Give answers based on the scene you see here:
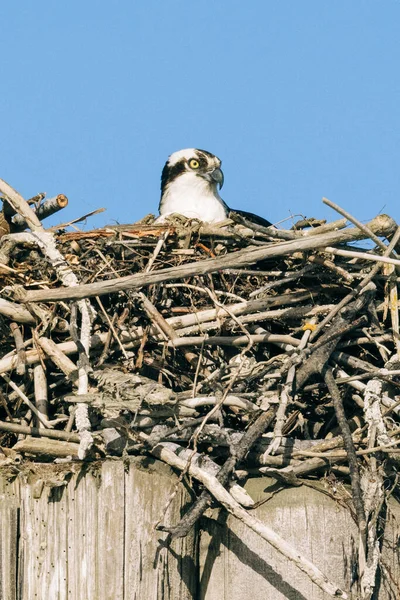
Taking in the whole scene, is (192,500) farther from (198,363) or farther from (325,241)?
(325,241)

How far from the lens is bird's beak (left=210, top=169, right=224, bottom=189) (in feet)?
25.1

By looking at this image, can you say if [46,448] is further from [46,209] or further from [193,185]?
[193,185]

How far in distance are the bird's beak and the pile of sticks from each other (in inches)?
81.9

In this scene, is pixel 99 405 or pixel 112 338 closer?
pixel 99 405

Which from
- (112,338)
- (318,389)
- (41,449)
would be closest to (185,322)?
(112,338)

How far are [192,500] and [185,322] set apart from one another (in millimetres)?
1171

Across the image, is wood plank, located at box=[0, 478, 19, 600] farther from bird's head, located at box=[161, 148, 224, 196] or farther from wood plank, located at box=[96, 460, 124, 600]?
bird's head, located at box=[161, 148, 224, 196]

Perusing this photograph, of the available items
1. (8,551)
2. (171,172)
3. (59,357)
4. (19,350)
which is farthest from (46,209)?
(171,172)

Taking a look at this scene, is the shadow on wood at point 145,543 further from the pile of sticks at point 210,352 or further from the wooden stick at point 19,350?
the wooden stick at point 19,350

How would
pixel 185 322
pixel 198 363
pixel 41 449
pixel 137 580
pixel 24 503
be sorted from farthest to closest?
1. pixel 185 322
2. pixel 198 363
3. pixel 41 449
4. pixel 24 503
5. pixel 137 580

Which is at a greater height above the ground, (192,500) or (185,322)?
(185,322)

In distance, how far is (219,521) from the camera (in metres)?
3.76

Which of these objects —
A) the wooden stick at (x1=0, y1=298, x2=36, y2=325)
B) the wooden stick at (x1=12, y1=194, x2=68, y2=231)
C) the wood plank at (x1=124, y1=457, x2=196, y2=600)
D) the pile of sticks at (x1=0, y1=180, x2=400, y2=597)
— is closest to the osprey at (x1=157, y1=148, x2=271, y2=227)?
the pile of sticks at (x1=0, y1=180, x2=400, y2=597)

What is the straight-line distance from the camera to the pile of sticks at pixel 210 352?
3965 mm
